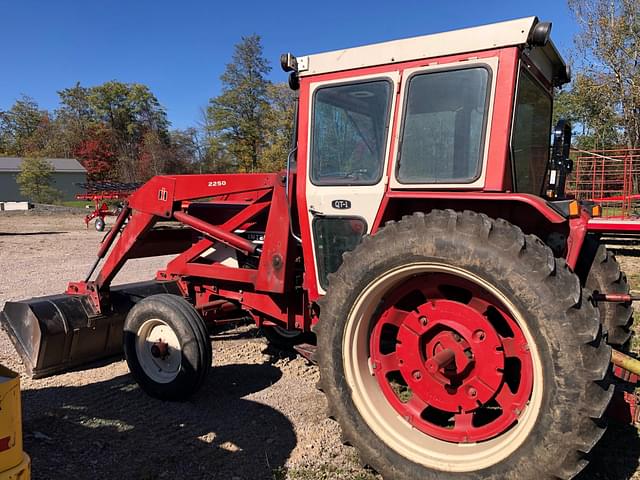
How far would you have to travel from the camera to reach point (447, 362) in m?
2.89

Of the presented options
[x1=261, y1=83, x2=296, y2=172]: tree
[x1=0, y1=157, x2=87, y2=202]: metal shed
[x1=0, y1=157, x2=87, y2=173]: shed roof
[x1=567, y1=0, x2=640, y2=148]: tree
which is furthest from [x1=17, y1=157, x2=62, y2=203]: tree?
[x1=567, y1=0, x2=640, y2=148]: tree

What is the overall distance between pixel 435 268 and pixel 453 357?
559 mm

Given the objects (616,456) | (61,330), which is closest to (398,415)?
(616,456)

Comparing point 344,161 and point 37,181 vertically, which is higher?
point 344,161

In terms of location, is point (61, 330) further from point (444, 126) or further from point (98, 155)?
point (98, 155)

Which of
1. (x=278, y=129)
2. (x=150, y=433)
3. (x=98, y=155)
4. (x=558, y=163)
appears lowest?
(x=150, y=433)

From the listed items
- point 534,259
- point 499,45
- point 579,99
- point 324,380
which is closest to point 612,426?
point 534,259

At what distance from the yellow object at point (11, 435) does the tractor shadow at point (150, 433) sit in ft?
3.78

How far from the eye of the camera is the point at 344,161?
3.45m

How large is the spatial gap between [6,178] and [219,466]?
54136 mm

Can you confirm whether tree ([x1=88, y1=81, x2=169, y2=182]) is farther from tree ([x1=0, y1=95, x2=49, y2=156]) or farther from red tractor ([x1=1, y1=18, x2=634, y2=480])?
red tractor ([x1=1, y1=18, x2=634, y2=480])

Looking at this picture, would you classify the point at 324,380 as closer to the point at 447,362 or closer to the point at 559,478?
the point at 447,362

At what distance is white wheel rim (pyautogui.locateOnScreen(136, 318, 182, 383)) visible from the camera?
4093 millimetres

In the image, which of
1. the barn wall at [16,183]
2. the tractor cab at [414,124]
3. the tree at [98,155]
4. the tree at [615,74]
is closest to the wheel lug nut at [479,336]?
the tractor cab at [414,124]
